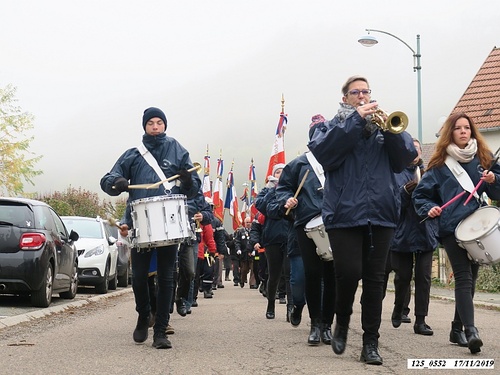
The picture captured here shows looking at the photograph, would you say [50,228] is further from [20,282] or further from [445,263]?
[445,263]

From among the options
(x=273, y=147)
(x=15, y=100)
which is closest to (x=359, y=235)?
(x=273, y=147)

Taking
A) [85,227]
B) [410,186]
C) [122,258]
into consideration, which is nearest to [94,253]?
[85,227]

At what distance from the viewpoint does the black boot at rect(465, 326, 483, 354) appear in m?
7.33

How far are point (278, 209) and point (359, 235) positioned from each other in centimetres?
243

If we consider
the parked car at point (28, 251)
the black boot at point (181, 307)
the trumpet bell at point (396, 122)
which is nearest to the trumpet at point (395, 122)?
the trumpet bell at point (396, 122)

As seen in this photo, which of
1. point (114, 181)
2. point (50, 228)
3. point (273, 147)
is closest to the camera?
point (114, 181)

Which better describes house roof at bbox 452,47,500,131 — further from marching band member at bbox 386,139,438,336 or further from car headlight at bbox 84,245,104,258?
marching band member at bbox 386,139,438,336

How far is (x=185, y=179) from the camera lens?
816cm

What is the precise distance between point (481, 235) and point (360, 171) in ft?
4.13

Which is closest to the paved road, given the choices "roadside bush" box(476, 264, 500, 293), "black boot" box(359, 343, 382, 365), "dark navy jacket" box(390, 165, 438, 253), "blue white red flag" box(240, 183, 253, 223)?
"black boot" box(359, 343, 382, 365)

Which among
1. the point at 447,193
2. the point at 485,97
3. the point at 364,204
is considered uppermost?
the point at 485,97

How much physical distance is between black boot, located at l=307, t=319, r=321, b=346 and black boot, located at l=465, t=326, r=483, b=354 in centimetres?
150

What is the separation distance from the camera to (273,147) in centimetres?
2130

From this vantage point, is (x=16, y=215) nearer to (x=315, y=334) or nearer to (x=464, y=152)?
(x=315, y=334)
